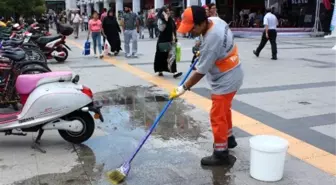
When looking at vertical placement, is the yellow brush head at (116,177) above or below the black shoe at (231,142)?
below

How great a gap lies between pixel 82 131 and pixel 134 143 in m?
0.63

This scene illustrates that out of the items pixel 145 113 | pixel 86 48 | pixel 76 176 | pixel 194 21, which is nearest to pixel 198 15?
pixel 194 21

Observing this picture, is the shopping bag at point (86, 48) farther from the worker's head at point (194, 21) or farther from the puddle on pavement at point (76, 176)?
the worker's head at point (194, 21)

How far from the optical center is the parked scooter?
4691mm

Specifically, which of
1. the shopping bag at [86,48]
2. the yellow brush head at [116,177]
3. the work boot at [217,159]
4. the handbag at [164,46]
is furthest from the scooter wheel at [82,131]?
the shopping bag at [86,48]

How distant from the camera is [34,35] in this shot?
12.2 metres

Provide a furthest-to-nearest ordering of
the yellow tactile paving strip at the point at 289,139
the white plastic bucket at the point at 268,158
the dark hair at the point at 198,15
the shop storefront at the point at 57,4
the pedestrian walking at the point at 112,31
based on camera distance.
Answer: the shop storefront at the point at 57,4
the pedestrian walking at the point at 112,31
the yellow tactile paving strip at the point at 289,139
the dark hair at the point at 198,15
the white plastic bucket at the point at 268,158

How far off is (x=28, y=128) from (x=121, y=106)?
2289 mm

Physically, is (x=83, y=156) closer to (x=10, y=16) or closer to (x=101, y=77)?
(x=101, y=77)

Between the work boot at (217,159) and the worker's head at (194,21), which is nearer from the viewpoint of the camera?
the worker's head at (194,21)

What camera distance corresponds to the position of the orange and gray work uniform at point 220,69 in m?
3.87

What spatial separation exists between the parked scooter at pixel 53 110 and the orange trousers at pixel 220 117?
152 centimetres

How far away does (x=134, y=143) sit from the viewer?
504cm

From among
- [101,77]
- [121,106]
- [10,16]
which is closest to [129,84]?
[101,77]
